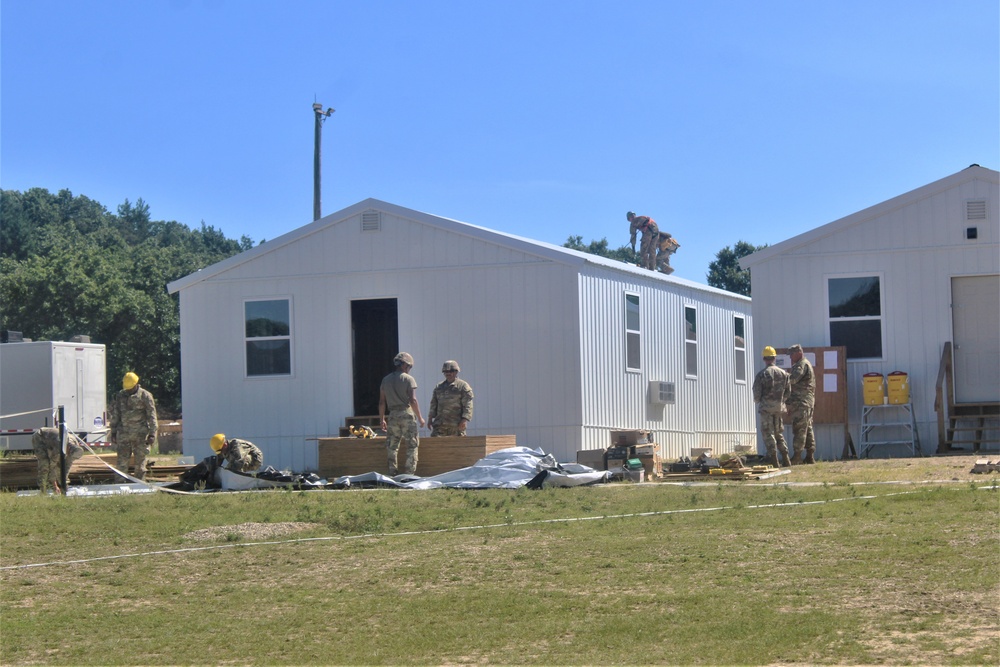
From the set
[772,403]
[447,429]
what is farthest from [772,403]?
[447,429]

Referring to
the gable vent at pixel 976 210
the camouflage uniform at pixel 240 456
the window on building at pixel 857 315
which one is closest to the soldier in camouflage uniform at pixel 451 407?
the camouflage uniform at pixel 240 456

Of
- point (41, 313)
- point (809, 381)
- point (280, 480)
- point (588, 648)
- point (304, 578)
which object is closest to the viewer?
point (588, 648)

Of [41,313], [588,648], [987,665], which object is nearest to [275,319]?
[588,648]

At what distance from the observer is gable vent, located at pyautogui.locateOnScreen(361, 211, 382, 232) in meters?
21.0

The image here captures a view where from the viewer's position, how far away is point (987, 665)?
691 cm

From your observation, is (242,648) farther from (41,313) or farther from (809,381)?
(41,313)

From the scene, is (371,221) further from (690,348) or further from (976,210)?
(976,210)

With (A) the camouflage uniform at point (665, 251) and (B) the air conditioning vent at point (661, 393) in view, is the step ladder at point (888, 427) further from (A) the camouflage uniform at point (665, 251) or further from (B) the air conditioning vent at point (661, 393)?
(A) the camouflage uniform at point (665, 251)

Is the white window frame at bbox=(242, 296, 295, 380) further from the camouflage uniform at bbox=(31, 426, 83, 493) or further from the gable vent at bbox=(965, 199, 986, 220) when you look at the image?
the gable vent at bbox=(965, 199, 986, 220)

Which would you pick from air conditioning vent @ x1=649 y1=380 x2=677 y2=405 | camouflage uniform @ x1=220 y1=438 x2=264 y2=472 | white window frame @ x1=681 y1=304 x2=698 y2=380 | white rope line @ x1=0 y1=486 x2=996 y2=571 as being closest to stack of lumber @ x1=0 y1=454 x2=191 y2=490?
camouflage uniform @ x1=220 y1=438 x2=264 y2=472

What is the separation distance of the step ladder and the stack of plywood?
5.62 metres

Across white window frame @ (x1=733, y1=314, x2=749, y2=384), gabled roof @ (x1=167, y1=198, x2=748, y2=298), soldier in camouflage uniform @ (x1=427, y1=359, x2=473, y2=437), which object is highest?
gabled roof @ (x1=167, y1=198, x2=748, y2=298)

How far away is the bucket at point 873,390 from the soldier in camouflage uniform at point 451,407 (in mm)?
6179

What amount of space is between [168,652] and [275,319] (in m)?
13.6
